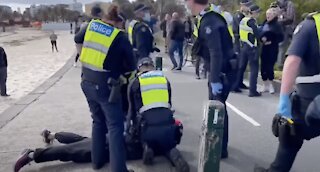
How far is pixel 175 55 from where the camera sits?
1336cm

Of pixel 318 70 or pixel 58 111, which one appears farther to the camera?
pixel 58 111

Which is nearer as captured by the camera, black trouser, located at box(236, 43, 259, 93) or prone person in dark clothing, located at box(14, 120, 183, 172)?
prone person in dark clothing, located at box(14, 120, 183, 172)

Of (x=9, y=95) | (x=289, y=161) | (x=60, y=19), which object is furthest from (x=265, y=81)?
(x=60, y=19)

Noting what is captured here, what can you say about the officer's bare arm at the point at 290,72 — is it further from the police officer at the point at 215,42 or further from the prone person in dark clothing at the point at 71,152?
the prone person in dark clothing at the point at 71,152

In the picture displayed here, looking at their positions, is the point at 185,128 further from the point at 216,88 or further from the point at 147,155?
the point at 216,88

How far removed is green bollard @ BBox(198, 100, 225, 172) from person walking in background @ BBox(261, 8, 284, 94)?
5.44 metres

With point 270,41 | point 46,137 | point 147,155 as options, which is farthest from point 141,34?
point 147,155

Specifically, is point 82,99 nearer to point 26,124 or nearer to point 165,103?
point 26,124

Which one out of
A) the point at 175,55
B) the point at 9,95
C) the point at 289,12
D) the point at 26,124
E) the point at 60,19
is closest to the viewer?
the point at 26,124

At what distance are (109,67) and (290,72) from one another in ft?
5.80

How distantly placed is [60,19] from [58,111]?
84.1 meters

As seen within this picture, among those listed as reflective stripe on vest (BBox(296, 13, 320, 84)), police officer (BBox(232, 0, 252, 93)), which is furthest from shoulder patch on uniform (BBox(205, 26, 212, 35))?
police officer (BBox(232, 0, 252, 93))

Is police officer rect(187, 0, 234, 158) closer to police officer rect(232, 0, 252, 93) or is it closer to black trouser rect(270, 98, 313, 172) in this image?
black trouser rect(270, 98, 313, 172)

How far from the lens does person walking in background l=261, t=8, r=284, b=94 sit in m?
8.13
